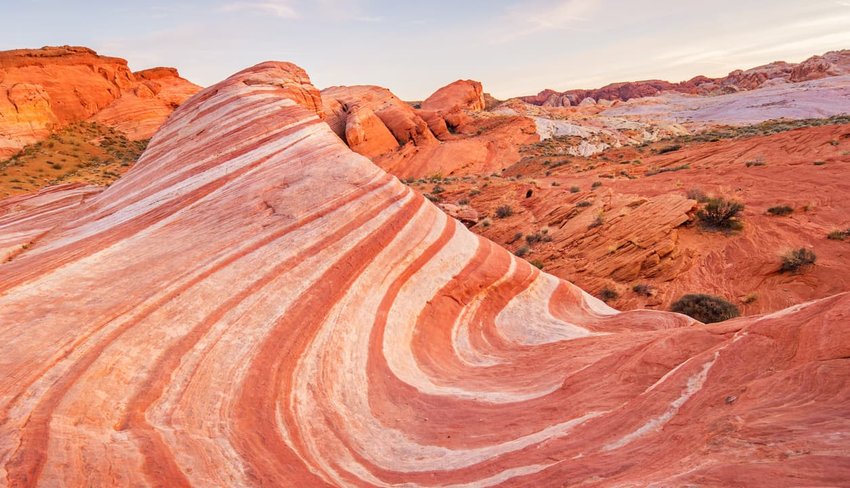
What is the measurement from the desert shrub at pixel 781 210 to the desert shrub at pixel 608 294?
24.9 ft

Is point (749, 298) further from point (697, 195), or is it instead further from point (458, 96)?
point (458, 96)

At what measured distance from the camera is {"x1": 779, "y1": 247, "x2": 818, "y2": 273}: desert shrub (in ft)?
39.4

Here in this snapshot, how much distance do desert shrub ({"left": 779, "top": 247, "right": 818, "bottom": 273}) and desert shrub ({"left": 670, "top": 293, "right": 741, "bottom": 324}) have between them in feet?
8.56

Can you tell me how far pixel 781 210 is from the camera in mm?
15195

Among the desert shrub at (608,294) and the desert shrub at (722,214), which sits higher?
the desert shrub at (722,214)

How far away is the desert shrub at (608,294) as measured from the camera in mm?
12602

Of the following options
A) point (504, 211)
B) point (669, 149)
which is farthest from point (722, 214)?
point (669, 149)

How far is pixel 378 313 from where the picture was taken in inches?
263

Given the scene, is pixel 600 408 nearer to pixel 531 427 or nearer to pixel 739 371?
pixel 531 427

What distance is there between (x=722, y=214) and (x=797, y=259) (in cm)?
301

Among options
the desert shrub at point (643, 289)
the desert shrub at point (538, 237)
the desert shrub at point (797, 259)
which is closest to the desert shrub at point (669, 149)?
the desert shrub at point (538, 237)

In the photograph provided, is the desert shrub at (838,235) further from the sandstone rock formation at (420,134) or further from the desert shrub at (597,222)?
the sandstone rock formation at (420,134)

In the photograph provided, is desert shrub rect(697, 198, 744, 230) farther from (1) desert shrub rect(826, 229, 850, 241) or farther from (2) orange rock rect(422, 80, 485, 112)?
(2) orange rock rect(422, 80, 485, 112)

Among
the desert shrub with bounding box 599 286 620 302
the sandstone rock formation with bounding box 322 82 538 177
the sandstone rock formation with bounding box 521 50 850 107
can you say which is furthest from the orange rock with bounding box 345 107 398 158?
the sandstone rock formation with bounding box 521 50 850 107
